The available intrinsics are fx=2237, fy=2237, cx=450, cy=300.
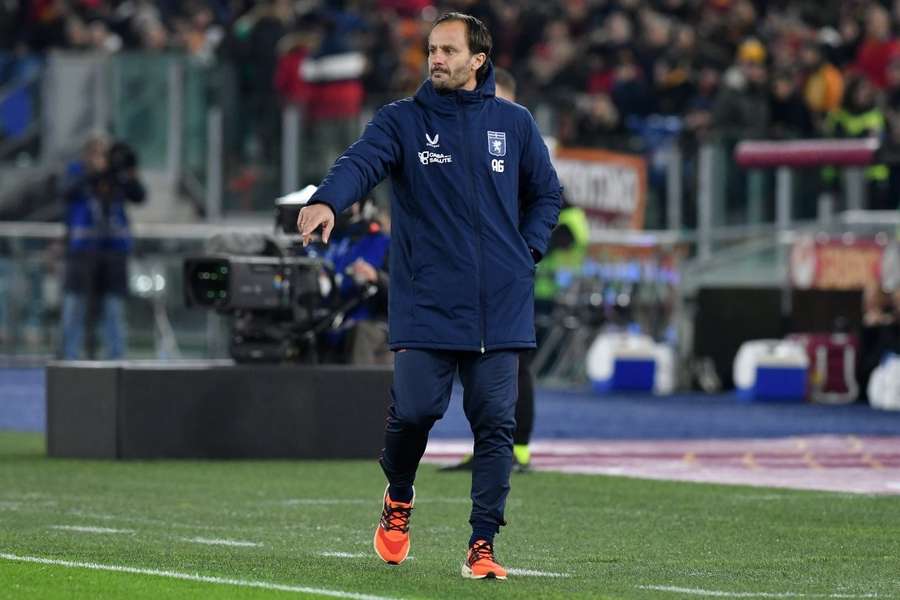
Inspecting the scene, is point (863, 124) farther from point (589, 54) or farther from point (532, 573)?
point (532, 573)

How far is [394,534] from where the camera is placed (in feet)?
27.1

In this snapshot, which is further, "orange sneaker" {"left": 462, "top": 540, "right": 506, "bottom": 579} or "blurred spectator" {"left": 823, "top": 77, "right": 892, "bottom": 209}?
"blurred spectator" {"left": 823, "top": 77, "right": 892, "bottom": 209}

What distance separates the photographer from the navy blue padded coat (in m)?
7.92

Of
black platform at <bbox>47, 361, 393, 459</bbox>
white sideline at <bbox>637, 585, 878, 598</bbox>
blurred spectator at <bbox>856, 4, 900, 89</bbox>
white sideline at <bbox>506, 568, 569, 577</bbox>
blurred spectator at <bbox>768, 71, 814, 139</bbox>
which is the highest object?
blurred spectator at <bbox>856, 4, 900, 89</bbox>

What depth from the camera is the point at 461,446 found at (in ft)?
52.4

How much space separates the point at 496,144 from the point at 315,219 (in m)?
0.79

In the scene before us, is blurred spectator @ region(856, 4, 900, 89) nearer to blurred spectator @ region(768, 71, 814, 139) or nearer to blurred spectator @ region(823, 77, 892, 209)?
blurred spectator @ region(823, 77, 892, 209)

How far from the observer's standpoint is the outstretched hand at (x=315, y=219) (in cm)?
766

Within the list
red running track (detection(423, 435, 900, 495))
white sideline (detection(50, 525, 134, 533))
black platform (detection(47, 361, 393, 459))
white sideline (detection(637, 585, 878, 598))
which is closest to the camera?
white sideline (detection(637, 585, 878, 598))

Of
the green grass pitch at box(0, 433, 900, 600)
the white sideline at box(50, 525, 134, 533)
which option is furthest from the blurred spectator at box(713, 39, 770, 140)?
the white sideline at box(50, 525, 134, 533)

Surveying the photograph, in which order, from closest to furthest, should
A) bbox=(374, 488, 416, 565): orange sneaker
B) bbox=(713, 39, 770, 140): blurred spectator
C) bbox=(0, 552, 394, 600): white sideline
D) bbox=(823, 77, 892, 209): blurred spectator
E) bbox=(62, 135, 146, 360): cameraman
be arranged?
bbox=(0, 552, 394, 600): white sideline
bbox=(374, 488, 416, 565): orange sneaker
bbox=(62, 135, 146, 360): cameraman
bbox=(823, 77, 892, 209): blurred spectator
bbox=(713, 39, 770, 140): blurred spectator

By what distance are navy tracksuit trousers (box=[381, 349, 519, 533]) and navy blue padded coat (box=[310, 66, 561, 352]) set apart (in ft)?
0.27

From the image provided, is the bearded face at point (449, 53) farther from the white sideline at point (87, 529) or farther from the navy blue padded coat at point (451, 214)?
the white sideline at point (87, 529)

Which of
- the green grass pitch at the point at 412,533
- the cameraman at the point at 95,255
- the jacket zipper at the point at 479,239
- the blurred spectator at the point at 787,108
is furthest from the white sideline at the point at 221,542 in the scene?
the blurred spectator at the point at 787,108
